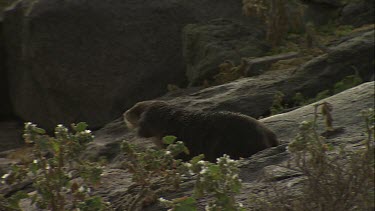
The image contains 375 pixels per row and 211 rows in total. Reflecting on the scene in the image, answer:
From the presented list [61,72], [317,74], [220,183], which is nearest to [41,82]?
[61,72]

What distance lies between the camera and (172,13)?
12094mm

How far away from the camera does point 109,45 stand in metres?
12.2

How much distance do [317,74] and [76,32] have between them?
4.39 metres

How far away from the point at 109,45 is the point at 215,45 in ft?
6.36

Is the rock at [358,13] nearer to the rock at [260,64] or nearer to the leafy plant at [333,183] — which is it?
the rock at [260,64]

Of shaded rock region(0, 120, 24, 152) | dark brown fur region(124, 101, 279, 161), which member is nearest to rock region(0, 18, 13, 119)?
shaded rock region(0, 120, 24, 152)

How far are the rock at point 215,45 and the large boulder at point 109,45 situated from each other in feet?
2.02

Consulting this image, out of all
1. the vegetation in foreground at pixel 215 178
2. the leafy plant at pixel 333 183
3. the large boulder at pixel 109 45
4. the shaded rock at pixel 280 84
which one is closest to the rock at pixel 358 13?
the large boulder at pixel 109 45

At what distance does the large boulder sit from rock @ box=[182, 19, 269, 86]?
615 mm

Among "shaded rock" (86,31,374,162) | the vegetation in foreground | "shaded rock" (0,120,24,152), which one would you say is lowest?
"shaded rock" (0,120,24,152)

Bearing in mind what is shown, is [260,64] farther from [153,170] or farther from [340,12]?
[153,170]

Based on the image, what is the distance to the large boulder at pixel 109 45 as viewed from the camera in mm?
12039

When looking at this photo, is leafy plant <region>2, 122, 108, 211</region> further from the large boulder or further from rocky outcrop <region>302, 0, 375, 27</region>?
rocky outcrop <region>302, 0, 375, 27</region>

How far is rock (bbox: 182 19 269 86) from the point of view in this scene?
1071 centimetres
